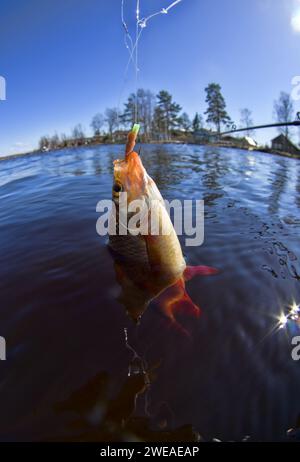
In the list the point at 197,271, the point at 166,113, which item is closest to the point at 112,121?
the point at 166,113

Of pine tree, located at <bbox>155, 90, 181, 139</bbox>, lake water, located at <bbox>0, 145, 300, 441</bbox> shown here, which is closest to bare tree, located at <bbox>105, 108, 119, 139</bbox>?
pine tree, located at <bbox>155, 90, 181, 139</bbox>

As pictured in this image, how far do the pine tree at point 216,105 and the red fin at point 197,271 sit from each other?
81.1 metres

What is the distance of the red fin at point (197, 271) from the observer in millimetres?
3579

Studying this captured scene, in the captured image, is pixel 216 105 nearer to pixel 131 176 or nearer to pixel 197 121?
pixel 197 121

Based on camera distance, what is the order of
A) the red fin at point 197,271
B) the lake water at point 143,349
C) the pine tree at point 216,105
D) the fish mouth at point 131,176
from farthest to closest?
the pine tree at point 216,105 < the red fin at point 197,271 < the fish mouth at point 131,176 < the lake water at point 143,349

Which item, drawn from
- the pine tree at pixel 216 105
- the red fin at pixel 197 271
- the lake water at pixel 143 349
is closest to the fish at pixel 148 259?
the red fin at pixel 197 271

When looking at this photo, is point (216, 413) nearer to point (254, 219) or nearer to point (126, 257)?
point (126, 257)

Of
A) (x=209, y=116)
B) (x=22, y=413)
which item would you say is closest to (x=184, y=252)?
(x=22, y=413)

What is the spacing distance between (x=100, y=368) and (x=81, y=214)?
429 centimetres

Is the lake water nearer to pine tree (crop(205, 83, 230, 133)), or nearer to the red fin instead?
the red fin

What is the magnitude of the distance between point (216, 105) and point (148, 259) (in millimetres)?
83038

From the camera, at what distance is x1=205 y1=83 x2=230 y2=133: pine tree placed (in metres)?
75.7

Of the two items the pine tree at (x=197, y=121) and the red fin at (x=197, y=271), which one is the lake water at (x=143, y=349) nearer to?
the red fin at (x=197, y=271)

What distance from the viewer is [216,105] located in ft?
252
